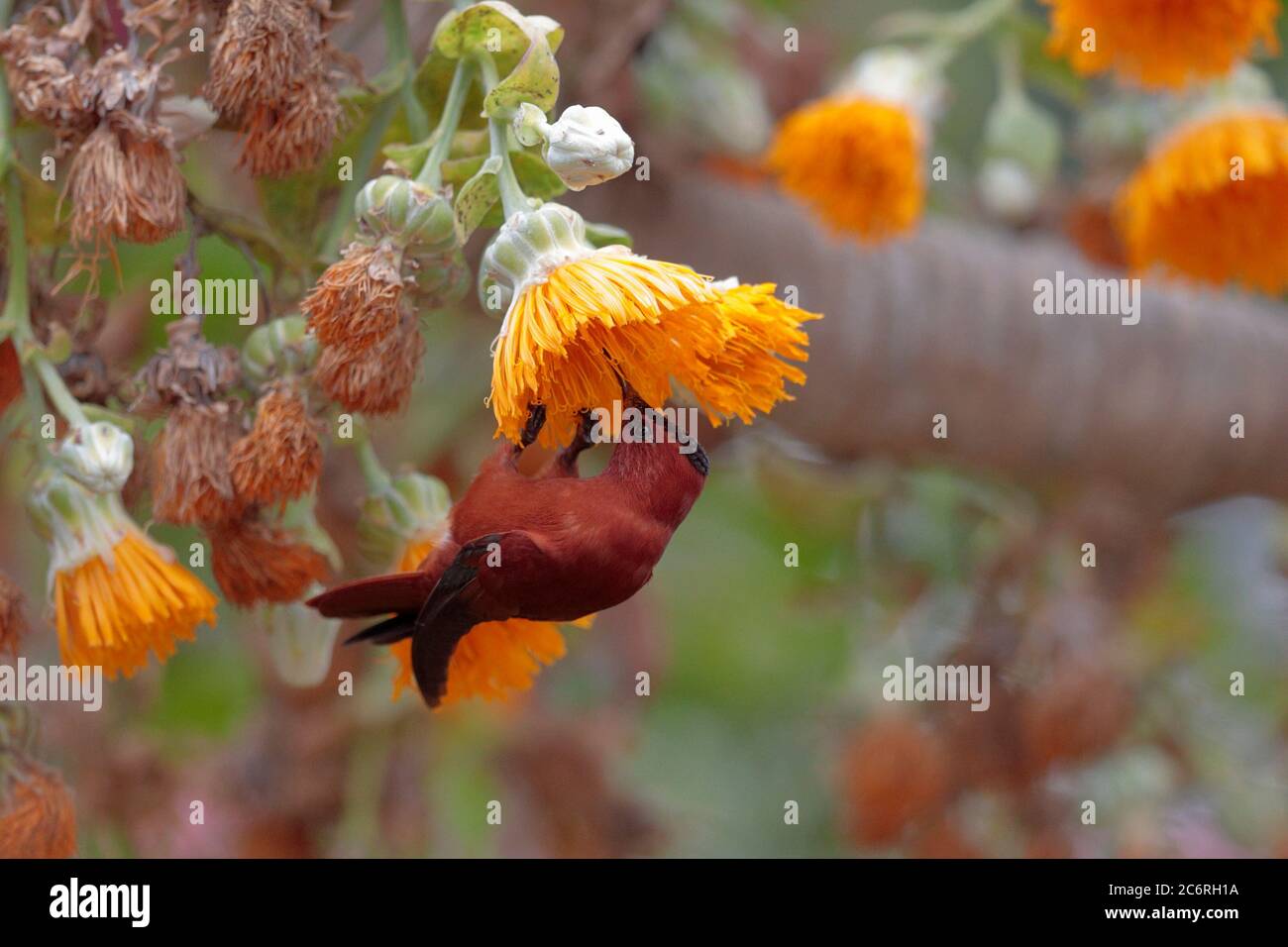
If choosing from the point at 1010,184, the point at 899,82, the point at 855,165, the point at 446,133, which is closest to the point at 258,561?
the point at 446,133

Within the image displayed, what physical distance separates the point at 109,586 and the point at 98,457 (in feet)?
0.26

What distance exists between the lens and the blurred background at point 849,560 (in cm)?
172

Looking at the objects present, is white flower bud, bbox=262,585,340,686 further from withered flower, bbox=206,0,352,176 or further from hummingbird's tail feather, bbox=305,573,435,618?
withered flower, bbox=206,0,352,176

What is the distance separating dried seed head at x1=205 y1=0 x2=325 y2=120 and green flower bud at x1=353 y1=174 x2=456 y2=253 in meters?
0.10

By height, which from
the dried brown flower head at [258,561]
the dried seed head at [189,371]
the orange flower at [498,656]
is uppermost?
the dried seed head at [189,371]

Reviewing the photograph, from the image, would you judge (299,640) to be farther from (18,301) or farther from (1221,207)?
(1221,207)

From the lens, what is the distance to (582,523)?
0.75 m

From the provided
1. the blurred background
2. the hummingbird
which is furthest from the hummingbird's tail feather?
the blurred background

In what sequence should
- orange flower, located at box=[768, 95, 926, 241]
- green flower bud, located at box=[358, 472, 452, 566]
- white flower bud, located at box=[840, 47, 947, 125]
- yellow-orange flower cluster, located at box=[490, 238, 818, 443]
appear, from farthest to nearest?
white flower bud, located at box=[840, 47, 947, 125]
orange flower, located at box=[768, 95, 926, 241]
green flower bud, located at box=[358, 472, 452, 566]
yellow-orange flower cluster, located at box=[490, 238, 818, 443]

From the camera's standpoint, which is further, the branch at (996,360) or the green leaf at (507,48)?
the branch at (996,360)

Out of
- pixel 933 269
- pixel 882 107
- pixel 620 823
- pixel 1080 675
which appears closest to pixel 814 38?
pixel 933 269

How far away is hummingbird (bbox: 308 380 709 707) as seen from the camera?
0.75m

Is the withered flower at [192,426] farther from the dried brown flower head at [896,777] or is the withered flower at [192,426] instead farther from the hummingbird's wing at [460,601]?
the dried brown flower head at [896,777]

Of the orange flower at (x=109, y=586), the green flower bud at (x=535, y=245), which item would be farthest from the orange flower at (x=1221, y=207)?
the orange flower at (x=109, y=586)
